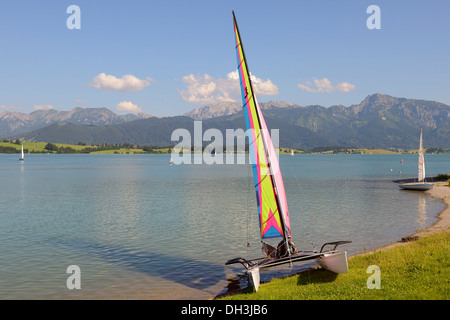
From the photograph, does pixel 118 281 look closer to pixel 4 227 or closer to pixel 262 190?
pixel 262 190

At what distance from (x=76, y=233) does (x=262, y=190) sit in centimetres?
2705

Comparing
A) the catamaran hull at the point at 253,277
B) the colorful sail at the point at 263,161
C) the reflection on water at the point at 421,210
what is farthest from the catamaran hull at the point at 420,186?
the catamaran hull at the point at 253,277

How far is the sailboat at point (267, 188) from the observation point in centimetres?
2123

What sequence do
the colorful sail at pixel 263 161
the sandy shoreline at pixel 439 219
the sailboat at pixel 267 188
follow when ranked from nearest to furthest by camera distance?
the sailboat at pixel 267 188
the colorful sail at pixel 263 161
the sandy shoreline at pixel 439 219

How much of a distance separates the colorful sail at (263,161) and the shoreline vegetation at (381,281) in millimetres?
3645

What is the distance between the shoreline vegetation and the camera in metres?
16.8

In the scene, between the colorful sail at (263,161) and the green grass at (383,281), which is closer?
the green grass at (383,281)

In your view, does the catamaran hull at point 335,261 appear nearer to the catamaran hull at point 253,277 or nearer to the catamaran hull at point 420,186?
the catamaran hull at point 253,277

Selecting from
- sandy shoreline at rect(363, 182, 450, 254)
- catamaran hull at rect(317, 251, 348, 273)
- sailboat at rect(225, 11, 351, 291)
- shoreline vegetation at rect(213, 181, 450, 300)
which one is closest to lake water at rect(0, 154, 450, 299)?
sandy shoreline at rect(363, 182, 450, 254)

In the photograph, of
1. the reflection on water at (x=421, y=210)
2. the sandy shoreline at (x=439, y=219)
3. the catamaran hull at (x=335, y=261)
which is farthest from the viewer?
the reflection on water at (x=421, y=210)

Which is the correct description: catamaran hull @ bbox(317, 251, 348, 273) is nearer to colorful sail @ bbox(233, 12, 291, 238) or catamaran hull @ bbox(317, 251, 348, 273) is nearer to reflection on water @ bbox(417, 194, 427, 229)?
colorful sail @ bbox(233, 12, 291, 238)

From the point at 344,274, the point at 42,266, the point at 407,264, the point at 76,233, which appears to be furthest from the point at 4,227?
the point at 407,264

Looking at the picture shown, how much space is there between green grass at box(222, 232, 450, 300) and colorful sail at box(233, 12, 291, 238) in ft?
11.9
